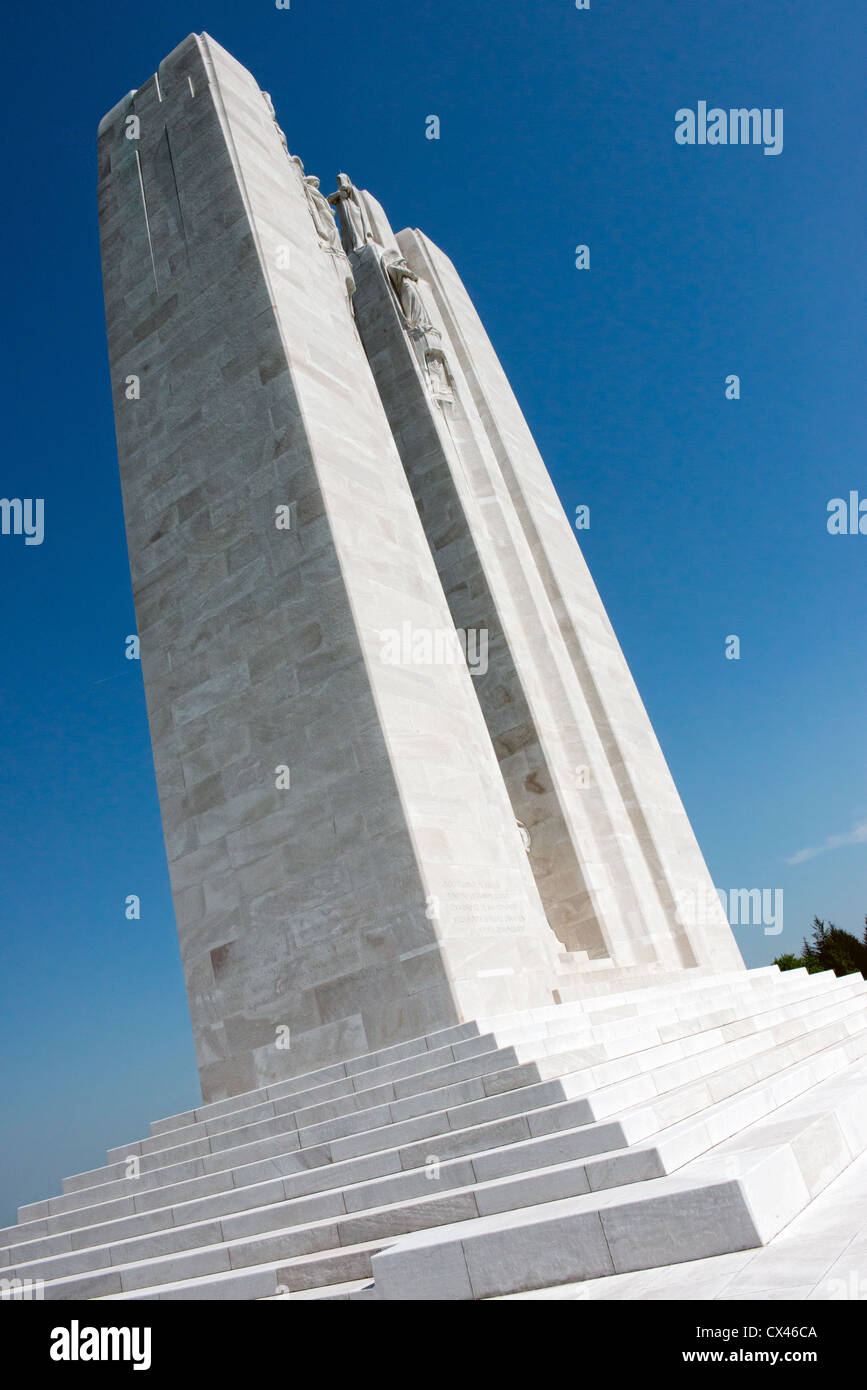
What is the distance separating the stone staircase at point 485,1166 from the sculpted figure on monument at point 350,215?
15071mm

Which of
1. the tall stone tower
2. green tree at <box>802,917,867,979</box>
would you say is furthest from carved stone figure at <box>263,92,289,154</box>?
green tree at <box>802,917,867,979</box>

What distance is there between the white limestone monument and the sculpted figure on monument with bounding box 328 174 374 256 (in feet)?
0.58

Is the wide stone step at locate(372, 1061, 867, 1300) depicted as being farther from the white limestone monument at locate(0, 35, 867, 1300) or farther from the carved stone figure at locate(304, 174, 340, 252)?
the carved stone figure at locate(304, 174, 340, 252)

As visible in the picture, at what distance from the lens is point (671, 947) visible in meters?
13.9

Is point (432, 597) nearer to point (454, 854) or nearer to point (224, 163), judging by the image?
point (454, 854)

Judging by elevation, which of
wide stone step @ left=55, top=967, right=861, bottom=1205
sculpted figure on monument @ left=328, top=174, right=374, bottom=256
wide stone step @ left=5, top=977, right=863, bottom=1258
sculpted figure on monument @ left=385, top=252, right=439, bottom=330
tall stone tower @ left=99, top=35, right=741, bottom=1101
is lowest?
wide stone step @ left=5, top=977, right=863, bottom=1258

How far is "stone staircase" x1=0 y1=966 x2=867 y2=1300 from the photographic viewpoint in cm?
384

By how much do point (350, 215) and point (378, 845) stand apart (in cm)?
1421

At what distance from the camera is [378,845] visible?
884 centimetres

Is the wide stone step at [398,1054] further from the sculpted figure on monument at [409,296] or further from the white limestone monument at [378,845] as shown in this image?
the sculpted figure on monument at [409,296]

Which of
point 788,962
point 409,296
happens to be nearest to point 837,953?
point 788,962

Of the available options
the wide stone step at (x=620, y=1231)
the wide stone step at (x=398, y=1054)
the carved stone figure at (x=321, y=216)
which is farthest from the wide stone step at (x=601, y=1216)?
the carved stone figure at (x=321, y=216)
